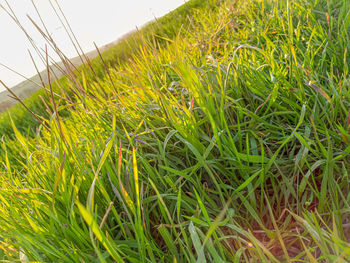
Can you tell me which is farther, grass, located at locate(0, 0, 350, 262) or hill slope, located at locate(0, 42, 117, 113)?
hill slope, located at locate(0, 42, 117, 113)

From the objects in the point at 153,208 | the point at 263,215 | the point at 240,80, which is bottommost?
the point at 263,215

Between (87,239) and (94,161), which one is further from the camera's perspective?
(94,161)

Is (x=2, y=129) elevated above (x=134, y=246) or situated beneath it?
elevated above

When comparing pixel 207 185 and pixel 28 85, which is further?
pixel 28 85

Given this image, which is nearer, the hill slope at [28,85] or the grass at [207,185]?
the grass at [207,185]

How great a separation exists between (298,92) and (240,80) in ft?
0.78

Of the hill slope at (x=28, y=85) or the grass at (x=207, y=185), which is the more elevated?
the hill slope at (x=28, y=85)

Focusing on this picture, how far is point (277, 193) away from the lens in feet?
2.28

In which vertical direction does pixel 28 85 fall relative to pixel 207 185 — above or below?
above

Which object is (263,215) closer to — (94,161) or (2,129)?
(94,161)

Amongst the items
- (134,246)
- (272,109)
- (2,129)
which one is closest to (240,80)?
(272,109)

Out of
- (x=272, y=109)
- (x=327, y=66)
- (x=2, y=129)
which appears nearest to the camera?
(x=272, y=109)

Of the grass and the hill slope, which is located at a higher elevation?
the hill slope

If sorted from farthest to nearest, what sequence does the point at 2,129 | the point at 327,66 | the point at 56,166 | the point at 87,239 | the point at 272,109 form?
the point at 2,129 → the point at 327,66 → the point at 272,109 → the point at 56,166 → the point at 87,239
